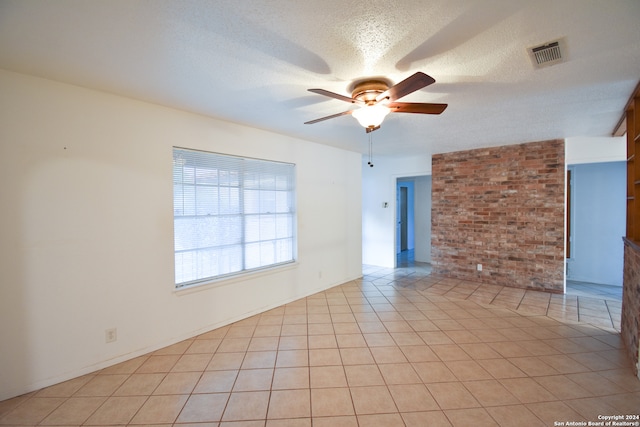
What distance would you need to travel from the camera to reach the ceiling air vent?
1.70 metres

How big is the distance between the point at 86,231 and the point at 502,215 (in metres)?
5.74

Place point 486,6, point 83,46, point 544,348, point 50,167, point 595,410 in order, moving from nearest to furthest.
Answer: point 486,6, point 83,46, point 595,410, point 50,167, point 544,348

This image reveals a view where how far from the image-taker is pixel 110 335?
7.93 ft

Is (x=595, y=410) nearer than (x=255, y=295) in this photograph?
Yes

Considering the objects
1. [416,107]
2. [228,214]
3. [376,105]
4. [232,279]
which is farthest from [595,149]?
[232,279]

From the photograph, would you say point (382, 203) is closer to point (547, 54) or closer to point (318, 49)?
point (547, 54)

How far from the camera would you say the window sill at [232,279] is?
115 inches

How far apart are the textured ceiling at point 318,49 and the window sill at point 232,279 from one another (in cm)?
189

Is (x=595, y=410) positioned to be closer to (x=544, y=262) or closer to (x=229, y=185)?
(x=544, y=262)

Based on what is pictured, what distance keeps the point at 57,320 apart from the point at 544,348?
14.3ft

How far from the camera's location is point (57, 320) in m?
2.17

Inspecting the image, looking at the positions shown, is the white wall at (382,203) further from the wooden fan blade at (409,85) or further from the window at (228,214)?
the wooden fan blade at (409,85)

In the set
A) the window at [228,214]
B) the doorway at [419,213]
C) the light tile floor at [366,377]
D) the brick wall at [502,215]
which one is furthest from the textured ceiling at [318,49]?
the doorway at [419,213]

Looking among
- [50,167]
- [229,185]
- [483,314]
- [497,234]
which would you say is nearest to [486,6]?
[229,185]
